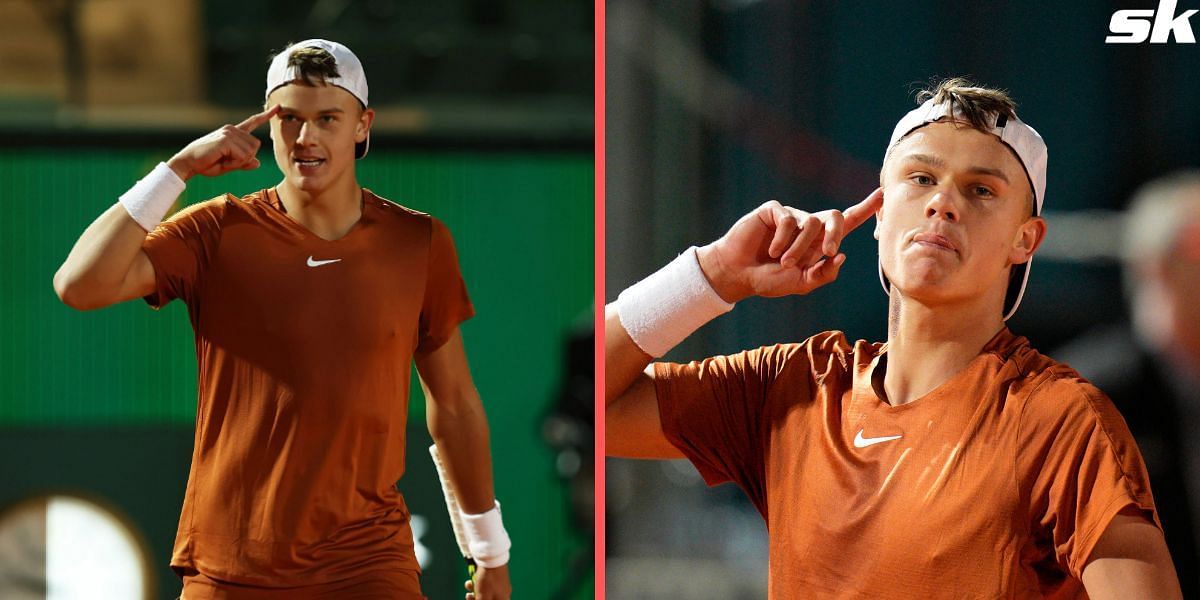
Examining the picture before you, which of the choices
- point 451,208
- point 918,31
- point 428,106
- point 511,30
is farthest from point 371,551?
point 918,31

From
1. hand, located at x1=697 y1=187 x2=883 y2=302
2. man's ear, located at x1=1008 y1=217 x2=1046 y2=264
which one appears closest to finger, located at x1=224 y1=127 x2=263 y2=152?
hand, located at x1=697 y1=187 x2=883 y2=302

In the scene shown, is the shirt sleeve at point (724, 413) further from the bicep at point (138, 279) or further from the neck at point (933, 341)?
the bicep at point (138, 279)

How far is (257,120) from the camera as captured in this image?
291cm

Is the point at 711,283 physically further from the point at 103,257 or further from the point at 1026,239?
the point at 103,257

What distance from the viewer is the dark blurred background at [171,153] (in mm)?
3043

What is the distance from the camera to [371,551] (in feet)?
9.34

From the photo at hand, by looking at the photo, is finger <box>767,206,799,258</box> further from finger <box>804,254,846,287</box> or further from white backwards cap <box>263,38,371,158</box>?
white backwards cap <box>263,38,371,158</box>

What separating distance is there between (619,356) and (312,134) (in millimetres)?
814

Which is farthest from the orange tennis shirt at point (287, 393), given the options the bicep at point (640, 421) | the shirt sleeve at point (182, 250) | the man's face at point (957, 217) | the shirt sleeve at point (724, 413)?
the man's face at point (957, 217)

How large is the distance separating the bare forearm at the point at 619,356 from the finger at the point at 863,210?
1.53 ft

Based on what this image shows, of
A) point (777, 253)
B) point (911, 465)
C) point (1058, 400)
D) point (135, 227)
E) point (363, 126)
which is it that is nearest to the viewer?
point (1058, 400)

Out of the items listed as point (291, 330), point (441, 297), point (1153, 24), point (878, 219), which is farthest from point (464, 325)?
point (1153, 24)

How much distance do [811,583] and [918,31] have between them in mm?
1139

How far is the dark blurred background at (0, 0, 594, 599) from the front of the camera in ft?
9.98
